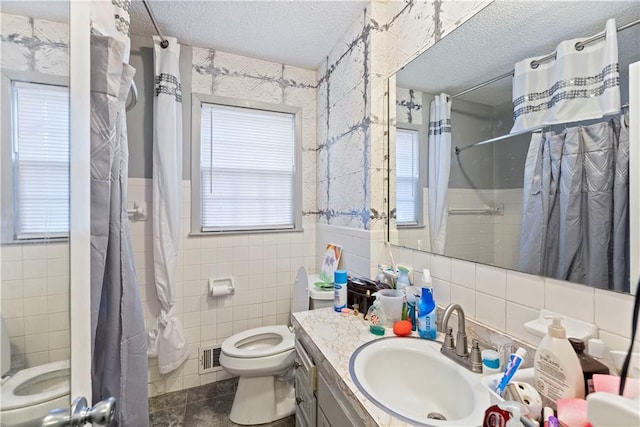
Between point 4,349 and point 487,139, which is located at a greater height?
point 487,139

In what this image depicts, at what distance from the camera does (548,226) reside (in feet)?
2.70

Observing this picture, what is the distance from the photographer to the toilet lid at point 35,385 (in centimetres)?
39

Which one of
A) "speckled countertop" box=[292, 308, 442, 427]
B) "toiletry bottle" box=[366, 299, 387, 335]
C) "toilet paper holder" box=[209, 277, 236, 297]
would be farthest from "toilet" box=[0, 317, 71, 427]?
"toilet paper holder" box=[209, 277, 236, 297]

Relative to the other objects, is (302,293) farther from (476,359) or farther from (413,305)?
(476,359)

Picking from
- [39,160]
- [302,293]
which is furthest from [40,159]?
[302,293]

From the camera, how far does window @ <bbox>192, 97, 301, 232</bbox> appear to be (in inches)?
80.7

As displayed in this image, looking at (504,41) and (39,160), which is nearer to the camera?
(39,160)

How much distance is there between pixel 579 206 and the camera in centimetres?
76

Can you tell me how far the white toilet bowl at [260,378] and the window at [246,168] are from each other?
75 centimetres

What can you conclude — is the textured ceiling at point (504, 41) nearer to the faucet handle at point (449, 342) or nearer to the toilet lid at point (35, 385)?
the faucet handle at point (449, 342)

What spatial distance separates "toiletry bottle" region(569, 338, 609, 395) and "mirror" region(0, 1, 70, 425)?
105cm

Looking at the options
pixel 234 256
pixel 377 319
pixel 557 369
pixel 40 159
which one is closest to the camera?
pixel 40 159

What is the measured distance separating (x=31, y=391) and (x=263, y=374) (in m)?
1.35

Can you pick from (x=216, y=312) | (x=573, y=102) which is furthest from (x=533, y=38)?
(x=216, y=312)
